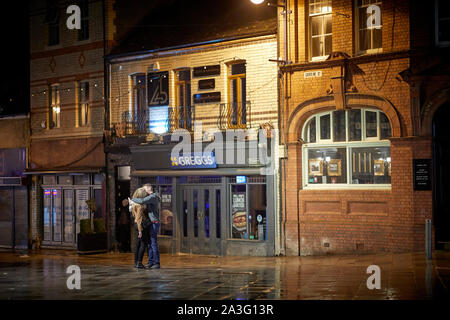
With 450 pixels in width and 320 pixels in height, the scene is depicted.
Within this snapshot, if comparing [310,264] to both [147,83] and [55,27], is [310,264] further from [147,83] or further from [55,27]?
[55,27]

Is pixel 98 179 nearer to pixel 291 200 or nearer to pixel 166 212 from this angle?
pixel 166 212

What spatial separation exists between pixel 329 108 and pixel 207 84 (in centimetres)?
439

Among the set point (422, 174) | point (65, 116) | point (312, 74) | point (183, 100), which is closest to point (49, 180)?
point (65, 116)

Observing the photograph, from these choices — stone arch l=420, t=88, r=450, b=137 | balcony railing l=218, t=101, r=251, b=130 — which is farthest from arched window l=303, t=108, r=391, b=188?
balcony railing l=218, t=101, r=251, b=130

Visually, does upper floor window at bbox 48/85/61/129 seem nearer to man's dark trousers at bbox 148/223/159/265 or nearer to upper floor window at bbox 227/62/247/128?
upper floor window at bbox 227/62/247/128

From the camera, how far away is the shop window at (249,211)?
681 inches

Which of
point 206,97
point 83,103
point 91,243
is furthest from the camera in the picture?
point 83,103

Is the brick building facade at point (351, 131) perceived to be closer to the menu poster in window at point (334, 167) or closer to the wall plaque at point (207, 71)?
the menu poster in window at point (334, 167)

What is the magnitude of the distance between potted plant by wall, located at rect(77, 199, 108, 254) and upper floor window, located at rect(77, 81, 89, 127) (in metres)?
3.20

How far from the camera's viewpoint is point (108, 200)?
20797mm

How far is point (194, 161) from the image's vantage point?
18.2m

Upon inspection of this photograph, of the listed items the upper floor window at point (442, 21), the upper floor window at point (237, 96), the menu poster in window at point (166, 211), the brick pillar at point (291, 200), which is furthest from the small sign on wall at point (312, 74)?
the menu poster in window at point (166, 211)

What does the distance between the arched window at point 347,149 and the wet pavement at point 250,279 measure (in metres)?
2.21
